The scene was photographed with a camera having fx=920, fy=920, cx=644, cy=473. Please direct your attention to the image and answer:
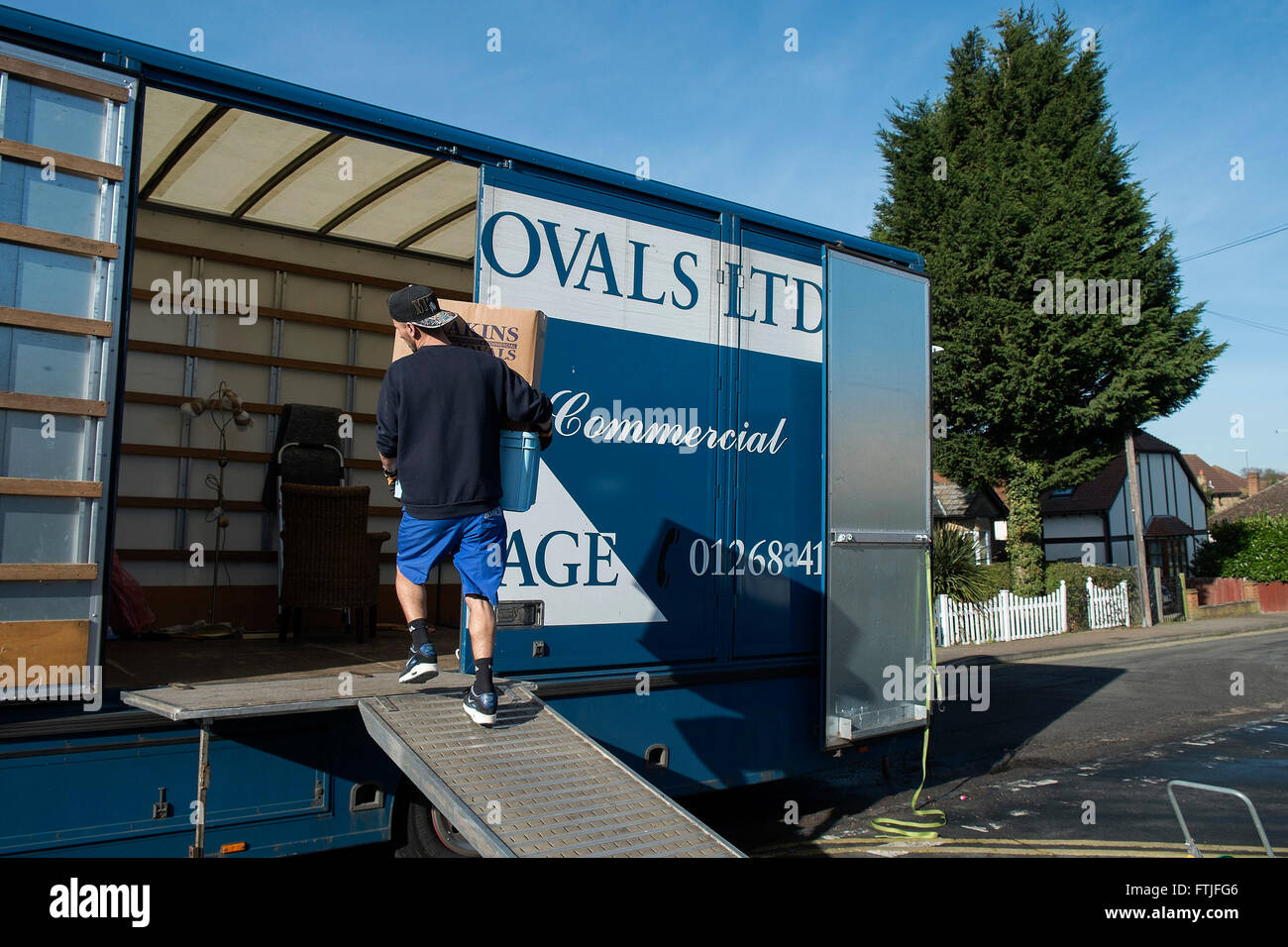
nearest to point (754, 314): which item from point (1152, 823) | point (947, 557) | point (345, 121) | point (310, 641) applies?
point (345, 121)

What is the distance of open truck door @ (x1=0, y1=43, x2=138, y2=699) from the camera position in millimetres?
3270

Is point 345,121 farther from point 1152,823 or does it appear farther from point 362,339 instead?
point 1152,823

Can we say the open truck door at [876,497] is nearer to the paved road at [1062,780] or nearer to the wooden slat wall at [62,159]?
the paved road at [1062,780]

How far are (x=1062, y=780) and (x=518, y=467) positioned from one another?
5.38 meters

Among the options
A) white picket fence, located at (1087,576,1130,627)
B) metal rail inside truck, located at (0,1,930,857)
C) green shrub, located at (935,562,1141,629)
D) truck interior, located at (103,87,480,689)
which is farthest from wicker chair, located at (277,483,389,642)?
white picket fence, located at (1087,576,1130,627)

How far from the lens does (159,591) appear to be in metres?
7.09

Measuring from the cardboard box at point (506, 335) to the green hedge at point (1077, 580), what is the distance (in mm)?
17732

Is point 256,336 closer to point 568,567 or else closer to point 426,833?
point 568,567

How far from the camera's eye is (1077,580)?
2189 centimetres

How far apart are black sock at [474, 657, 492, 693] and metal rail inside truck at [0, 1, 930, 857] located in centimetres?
16

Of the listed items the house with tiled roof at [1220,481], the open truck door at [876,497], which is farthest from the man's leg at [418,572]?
the house with tiled roof at [1220,481]

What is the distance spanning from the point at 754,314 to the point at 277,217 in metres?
4.41
